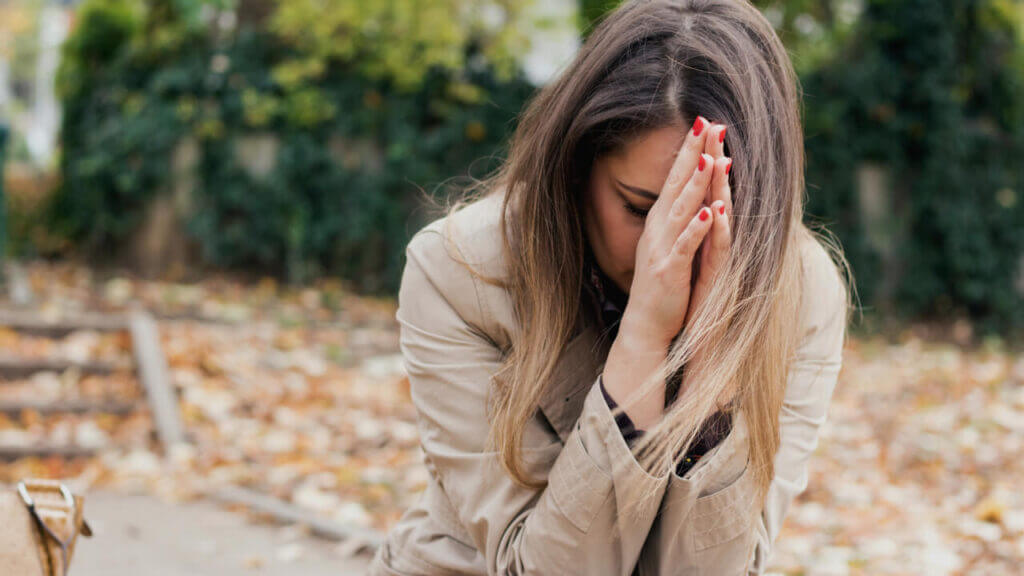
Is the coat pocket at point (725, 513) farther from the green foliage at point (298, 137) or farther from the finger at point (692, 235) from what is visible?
the green foliage at point (298, 137)

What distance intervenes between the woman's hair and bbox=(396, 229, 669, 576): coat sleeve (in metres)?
0.05

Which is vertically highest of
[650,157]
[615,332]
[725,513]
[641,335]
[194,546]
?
[650,157]

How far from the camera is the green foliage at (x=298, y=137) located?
342 inches

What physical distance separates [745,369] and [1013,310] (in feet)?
27.1

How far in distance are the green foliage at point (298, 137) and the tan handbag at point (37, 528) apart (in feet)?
22.6

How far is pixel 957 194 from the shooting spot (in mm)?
8664

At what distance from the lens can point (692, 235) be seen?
59.0 inches

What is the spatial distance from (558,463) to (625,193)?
478 mm

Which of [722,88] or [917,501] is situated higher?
[722,88]

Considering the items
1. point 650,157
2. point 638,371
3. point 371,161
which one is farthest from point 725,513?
point 371,161

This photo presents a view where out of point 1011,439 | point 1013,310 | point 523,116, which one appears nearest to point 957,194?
point 1013,310

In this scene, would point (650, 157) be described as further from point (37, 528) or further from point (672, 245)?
point (37, 528)

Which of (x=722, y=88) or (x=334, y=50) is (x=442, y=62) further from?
(x=722, y=88)

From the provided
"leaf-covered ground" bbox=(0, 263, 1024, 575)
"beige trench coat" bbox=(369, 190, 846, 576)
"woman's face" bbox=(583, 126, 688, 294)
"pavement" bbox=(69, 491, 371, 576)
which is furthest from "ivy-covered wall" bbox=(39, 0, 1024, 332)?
"woman's face" bbox=(583, 126, 688, 294)
